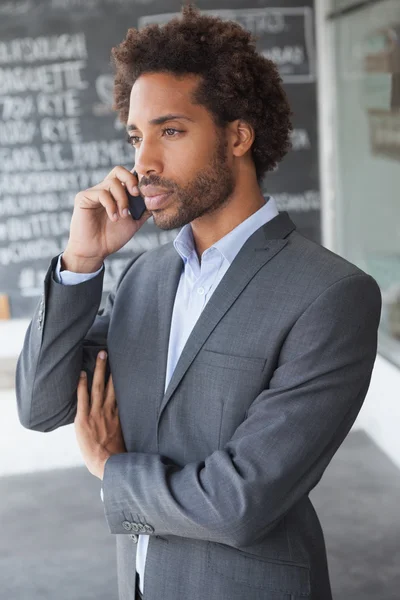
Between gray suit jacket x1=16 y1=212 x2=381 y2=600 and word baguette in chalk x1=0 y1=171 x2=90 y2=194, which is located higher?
word baguette in chalk x1=0 y1=171 x2=90 y2=194

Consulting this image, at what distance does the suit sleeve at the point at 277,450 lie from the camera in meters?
1.18

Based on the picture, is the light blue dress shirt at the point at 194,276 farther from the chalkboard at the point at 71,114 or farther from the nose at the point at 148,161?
the chalkboard at the point at 71,114

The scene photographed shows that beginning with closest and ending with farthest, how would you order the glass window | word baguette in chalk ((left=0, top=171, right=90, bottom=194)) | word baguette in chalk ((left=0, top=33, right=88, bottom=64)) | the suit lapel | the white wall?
the suit lapel < the glass window < the white wall < word baguette in chalk ((left=0, top=33, right=88, bottom=64)) < word baguette in chalk ((left=0, top=171, right=90, bottom=194))

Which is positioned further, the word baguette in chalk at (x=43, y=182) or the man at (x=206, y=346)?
the word baguette in chalk at (x=43, y=182)

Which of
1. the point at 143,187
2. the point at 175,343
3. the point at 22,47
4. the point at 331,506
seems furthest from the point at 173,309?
the point at 22,47

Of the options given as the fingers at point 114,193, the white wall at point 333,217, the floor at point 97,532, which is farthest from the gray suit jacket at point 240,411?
the white wall at point 333,217

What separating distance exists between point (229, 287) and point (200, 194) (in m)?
0.18

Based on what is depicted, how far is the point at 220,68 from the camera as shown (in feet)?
4.64

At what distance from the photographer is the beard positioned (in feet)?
4.38

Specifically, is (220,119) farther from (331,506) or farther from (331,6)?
(331,6)

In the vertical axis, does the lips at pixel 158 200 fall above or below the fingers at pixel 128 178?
below

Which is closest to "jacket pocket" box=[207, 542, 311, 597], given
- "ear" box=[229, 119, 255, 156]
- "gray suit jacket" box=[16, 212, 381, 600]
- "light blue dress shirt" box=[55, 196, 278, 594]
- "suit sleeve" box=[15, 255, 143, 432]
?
"gray suit jacket" box=[16, 212, 381, 600]

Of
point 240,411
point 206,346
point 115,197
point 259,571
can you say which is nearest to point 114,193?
point 115,197

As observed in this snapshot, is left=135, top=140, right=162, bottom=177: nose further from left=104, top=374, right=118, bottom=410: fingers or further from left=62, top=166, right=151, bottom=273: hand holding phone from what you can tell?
left=104, top=374, right=118, bottom=410: fingers
